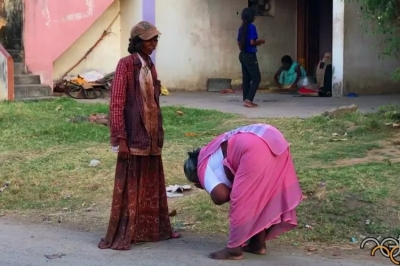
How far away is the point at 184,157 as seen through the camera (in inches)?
353

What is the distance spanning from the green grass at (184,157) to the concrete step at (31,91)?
191 centimetres

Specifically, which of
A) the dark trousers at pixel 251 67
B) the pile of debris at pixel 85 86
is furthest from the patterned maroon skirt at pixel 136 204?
the pile of debris at pixel 85 86

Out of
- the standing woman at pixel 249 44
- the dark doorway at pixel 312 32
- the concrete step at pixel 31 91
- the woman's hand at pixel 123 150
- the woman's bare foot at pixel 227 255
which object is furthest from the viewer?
the dark doorway at pixel 312 32

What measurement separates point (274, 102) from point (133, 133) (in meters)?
9.23

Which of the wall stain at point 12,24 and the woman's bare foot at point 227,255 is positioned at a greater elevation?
the wall stain at point 12,24

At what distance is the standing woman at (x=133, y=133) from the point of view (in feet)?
19.1

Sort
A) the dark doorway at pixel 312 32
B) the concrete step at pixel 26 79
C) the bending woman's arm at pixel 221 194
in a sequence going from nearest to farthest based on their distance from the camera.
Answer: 1. the bending woman's arm at pixel 221 194
2. the concrete step at pixel 26 79
3. the dark doorway at pixel 312 32

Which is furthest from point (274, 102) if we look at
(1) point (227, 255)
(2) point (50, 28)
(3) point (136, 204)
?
(1) point (227, 255)

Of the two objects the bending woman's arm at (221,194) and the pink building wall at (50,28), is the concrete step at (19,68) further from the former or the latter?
the bending woman's arm at (221,194)

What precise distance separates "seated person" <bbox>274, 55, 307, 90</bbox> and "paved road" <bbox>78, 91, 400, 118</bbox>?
5.50 ft

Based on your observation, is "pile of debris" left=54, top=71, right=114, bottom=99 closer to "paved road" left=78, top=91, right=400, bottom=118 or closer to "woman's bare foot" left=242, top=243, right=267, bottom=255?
"paved road" left=78, top=91, right=400, bottom=118

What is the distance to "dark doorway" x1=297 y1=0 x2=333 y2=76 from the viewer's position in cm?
1962

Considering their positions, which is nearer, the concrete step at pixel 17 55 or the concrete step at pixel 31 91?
the concrete step at pixel 31 91

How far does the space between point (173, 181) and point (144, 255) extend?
97.6 inches
